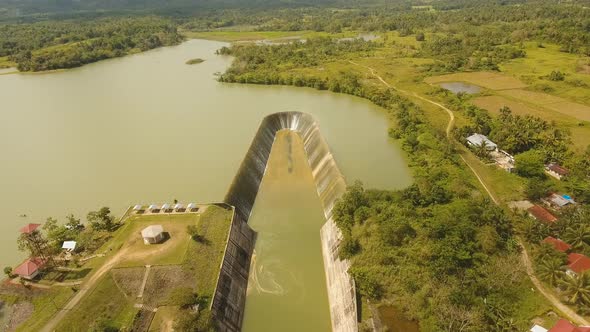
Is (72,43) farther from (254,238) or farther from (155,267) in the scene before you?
(155,267)

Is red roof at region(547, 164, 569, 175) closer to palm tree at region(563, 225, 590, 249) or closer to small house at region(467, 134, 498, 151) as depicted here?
small house at region(467, 134, 498, 151)

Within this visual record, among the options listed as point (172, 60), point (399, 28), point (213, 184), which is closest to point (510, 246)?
point (213, 184)

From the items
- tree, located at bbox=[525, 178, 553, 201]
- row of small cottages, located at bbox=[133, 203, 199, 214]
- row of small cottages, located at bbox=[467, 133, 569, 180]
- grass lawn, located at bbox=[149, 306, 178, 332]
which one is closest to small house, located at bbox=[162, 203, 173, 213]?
row of small cottages, located at bbox=[133, 203, 199, 214]

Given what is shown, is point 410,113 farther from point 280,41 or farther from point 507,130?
point 280,41

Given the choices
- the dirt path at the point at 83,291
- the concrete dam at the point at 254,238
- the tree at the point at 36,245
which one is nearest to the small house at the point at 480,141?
the concrete dam at the point at 254,238

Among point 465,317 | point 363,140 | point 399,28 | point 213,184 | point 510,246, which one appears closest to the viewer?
point 465,317

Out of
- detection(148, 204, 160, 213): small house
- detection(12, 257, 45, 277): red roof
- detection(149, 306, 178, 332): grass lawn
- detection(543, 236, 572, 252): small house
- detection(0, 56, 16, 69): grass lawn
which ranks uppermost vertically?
detection(0, 56, 16, 69): grass lawn

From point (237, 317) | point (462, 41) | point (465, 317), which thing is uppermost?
point (462, 41)
